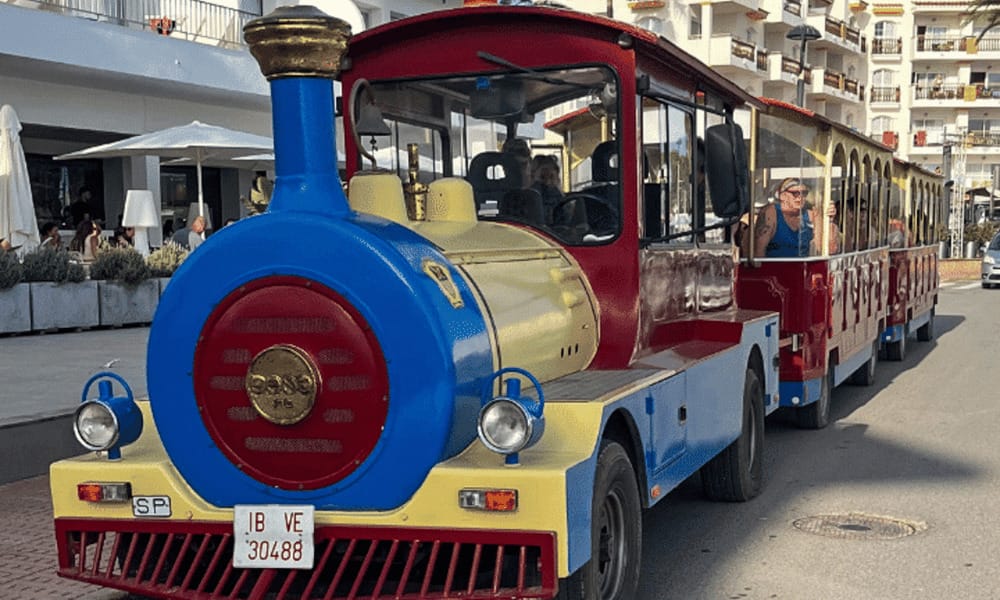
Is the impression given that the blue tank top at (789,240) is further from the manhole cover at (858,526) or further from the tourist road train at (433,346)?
the tourist road train at (433,346)

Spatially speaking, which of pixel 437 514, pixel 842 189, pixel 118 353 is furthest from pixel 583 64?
pixel 118 353

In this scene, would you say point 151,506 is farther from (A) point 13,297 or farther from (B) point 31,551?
(A) point 13,297

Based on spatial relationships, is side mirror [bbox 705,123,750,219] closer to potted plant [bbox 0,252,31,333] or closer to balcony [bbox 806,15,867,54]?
potted plant [bbox 0,252,31,333]

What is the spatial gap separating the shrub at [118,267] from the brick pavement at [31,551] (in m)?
7.05

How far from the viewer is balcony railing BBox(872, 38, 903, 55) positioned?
220 feet

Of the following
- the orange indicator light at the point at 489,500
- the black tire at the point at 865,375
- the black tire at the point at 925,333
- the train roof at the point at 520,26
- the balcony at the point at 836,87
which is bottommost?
the black tire at the point at 925,333

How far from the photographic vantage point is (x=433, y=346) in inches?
159

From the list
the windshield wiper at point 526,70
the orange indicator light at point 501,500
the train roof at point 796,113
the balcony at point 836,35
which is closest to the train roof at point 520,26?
the windshield wiper at point 526,70

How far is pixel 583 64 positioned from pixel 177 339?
2.33 metres

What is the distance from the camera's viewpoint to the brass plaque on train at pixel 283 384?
4.07m

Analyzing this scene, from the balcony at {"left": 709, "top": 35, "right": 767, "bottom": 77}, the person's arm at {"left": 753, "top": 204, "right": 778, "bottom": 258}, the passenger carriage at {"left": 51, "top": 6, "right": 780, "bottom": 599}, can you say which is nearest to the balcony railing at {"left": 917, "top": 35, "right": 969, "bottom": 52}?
the balcony at {"left": 709, "top": 35, "right": 767, "bottom": 77}

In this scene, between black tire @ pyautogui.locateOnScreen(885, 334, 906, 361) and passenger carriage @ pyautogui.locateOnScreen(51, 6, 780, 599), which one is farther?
black tire @ pyautogui.locateOnScreen(885, 334, 906, 361)

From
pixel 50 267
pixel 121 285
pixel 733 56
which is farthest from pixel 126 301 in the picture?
pixel 733 56

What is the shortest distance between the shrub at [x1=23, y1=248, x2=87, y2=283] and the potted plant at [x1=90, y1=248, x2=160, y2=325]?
0.44m
